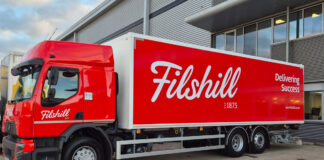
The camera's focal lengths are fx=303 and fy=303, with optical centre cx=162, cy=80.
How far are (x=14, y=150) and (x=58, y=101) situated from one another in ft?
4.23

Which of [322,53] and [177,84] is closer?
[177,84]

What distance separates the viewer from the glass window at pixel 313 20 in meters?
14.1

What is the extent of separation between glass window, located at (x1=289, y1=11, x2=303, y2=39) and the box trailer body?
15.1 ft

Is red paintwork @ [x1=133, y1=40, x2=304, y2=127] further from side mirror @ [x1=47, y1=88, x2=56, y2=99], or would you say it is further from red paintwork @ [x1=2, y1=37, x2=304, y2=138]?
side mirror @ [x1=47, y1=88, x2=56, y2=99]

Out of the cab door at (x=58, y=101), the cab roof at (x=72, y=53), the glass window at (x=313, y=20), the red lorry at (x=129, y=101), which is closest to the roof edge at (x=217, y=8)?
the glass window at (x=313, y=20)

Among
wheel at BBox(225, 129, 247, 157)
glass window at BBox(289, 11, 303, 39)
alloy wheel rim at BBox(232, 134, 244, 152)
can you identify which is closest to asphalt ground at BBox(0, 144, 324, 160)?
wheel at BBox(225, 129, 247, 157)

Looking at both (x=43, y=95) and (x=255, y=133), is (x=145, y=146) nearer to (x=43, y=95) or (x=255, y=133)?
(x=43, y=95)

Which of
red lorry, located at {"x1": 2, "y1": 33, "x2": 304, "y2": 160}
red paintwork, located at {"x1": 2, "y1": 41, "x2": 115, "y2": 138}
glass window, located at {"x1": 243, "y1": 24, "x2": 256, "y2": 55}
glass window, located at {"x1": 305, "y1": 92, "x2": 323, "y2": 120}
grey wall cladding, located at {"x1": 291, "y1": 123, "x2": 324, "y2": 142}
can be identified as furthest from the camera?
glass window, located at {"x1": 243, "y1": 24, "x2": 256, "y2": 55}

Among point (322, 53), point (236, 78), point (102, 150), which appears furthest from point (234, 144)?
point (322, 53)

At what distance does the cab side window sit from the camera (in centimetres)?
605

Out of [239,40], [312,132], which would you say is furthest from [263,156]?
[239,40]

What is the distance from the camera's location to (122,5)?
1120 inches

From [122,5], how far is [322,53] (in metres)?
19.3

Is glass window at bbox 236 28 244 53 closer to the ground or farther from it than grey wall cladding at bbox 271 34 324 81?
farther from it
